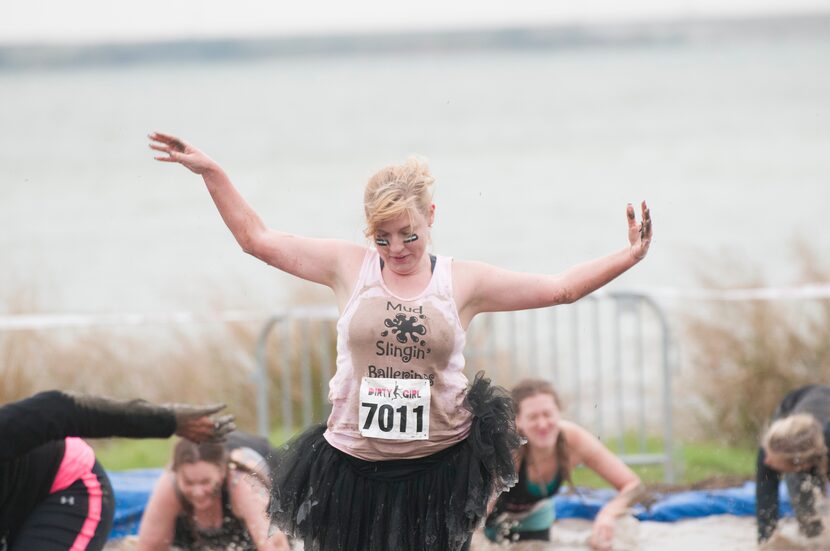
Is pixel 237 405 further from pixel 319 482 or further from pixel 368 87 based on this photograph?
pixel 368 87

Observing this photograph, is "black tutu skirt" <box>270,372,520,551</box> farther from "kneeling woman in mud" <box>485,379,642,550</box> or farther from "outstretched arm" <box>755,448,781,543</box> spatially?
"outstretched arm" <box>755,448,781,543</box>

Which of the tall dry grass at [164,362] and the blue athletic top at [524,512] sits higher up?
the tall dry grass at [164,362]

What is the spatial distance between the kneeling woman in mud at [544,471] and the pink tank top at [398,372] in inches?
75.3

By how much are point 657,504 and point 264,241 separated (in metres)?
3.62

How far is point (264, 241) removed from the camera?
385cm

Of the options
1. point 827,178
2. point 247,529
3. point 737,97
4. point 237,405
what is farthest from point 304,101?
point 247,529

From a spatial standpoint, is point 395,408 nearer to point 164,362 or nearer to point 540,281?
point 540,281

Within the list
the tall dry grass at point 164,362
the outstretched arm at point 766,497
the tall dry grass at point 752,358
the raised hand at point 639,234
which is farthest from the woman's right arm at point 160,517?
the tall dry grass at point 752,358

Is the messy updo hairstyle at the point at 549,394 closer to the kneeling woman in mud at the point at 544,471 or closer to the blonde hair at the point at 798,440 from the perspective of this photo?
the kneeling woman in mud at the point at 544,471

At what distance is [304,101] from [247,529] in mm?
41652

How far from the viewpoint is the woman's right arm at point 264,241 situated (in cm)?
380

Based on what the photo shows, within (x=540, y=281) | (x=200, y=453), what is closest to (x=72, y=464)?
(x=200, y=453)

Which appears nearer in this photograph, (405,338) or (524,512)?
(405,338)

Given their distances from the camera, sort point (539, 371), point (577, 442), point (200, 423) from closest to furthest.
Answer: point (200, 423), point (577, 442), point (539, 371)
